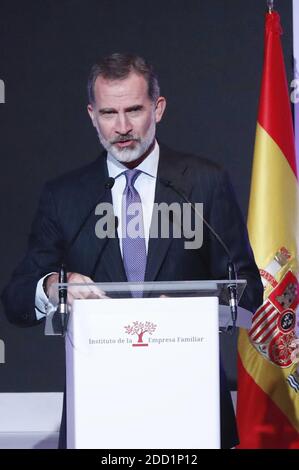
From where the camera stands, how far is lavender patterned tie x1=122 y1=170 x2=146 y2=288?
398 centimetres

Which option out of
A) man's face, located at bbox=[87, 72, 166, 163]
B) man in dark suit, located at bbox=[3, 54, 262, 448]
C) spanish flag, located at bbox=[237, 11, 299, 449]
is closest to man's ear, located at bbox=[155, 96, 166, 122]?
man in dark suit, located at bbox=[3, 54, 262, 448]

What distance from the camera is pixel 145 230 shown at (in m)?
4.14

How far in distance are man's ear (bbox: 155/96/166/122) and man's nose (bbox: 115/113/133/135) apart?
1.01 ft

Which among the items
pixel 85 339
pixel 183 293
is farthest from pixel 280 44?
pixel 85 339

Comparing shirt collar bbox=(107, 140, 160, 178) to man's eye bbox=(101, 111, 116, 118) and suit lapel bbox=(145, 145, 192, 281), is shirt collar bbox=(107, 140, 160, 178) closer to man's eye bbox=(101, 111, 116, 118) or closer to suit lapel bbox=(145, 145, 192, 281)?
suit lapel bbox=(145, 145, 192, 281)

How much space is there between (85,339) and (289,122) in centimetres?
242

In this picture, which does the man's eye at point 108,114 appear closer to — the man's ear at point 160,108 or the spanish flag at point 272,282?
the man's ear at point 160,108

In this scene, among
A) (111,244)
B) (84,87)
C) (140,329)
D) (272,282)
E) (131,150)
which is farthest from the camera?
(84,87)

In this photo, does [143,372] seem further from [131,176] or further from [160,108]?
A: [160,108]

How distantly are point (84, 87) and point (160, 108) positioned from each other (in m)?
0.50

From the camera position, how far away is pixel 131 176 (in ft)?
13.8

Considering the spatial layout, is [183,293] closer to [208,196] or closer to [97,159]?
[208,196]

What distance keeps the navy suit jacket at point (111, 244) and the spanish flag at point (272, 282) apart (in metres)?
0.25

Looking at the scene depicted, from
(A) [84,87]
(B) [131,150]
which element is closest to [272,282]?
(B) [131,150]
